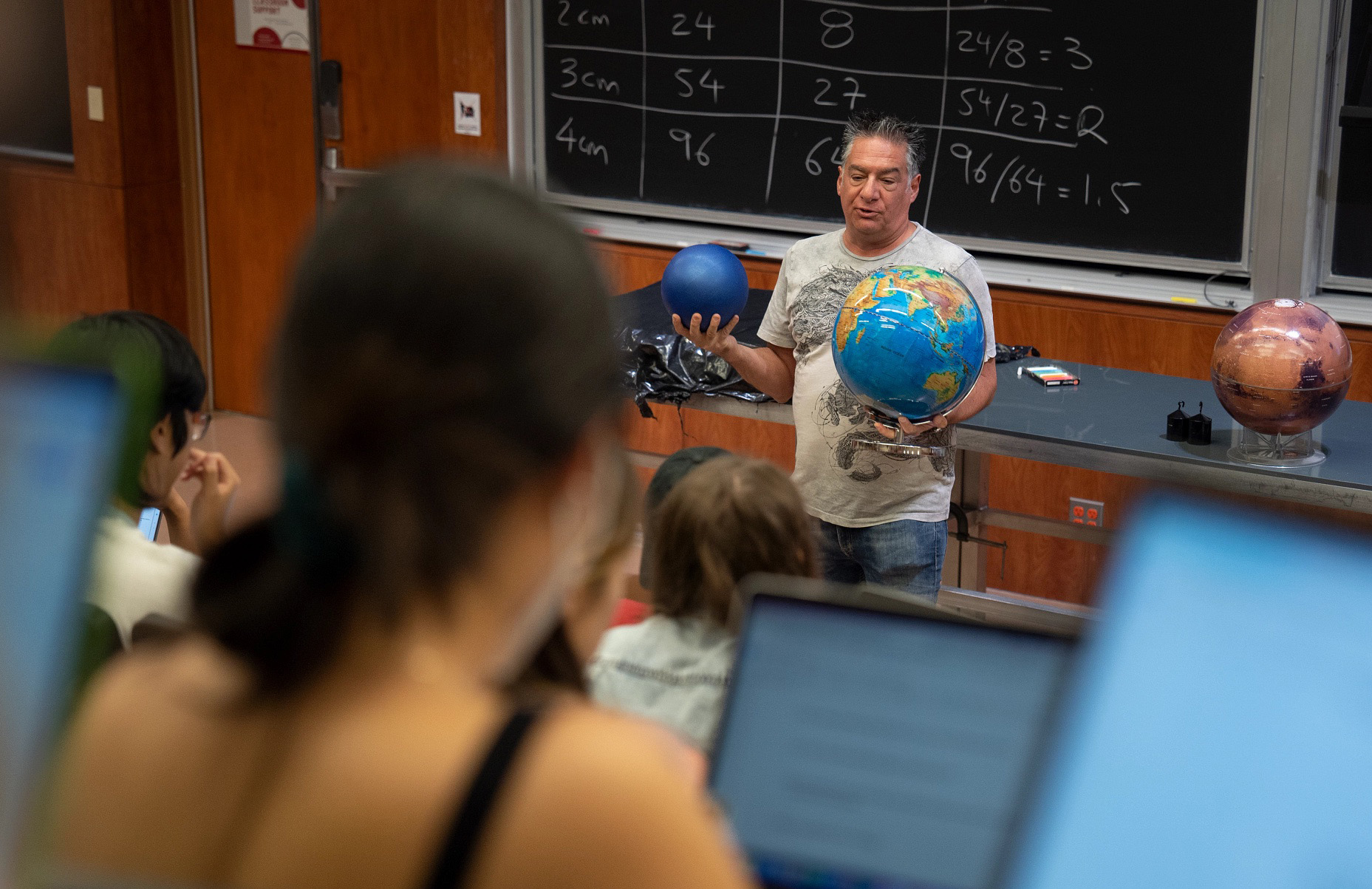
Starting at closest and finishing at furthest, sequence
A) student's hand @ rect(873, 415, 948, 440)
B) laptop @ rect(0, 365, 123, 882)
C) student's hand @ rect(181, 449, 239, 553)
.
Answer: laptop @ rect(0, 365, 123, 882) < student's hand @ rect(181, 449, 239, 553) < student's hand @ rect(873, 415, 948, 440)

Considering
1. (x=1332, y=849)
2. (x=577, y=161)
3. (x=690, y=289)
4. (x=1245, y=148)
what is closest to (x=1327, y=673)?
(x=1332, y=849)

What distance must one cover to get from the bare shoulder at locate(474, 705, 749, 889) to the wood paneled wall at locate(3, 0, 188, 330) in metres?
6.02

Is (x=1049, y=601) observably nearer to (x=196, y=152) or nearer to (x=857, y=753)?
(x=857, y=753)

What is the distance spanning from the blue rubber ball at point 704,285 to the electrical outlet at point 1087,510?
1786 mm

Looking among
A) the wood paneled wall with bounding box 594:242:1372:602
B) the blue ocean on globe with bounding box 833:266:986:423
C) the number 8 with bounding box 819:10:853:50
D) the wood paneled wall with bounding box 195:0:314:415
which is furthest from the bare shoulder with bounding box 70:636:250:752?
the wood paneled wall with bounding box 195:0:314:415

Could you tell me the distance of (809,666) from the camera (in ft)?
3.18

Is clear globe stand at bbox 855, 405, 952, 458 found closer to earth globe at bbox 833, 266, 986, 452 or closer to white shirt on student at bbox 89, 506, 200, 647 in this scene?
earth globe at bbox 833, 266, 986, 452

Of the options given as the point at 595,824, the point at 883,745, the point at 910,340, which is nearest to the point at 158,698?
the point at 595,824

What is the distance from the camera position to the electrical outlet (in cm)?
458

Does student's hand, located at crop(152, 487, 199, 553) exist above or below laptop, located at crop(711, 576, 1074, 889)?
below

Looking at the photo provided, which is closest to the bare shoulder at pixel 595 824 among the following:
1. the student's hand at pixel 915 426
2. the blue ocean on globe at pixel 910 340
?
the blue ocean on globe at pixel 910 340

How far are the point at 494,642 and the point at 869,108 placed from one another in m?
4.49

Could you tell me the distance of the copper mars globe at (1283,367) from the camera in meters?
2.91

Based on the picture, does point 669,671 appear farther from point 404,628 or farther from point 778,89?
point 778,89
